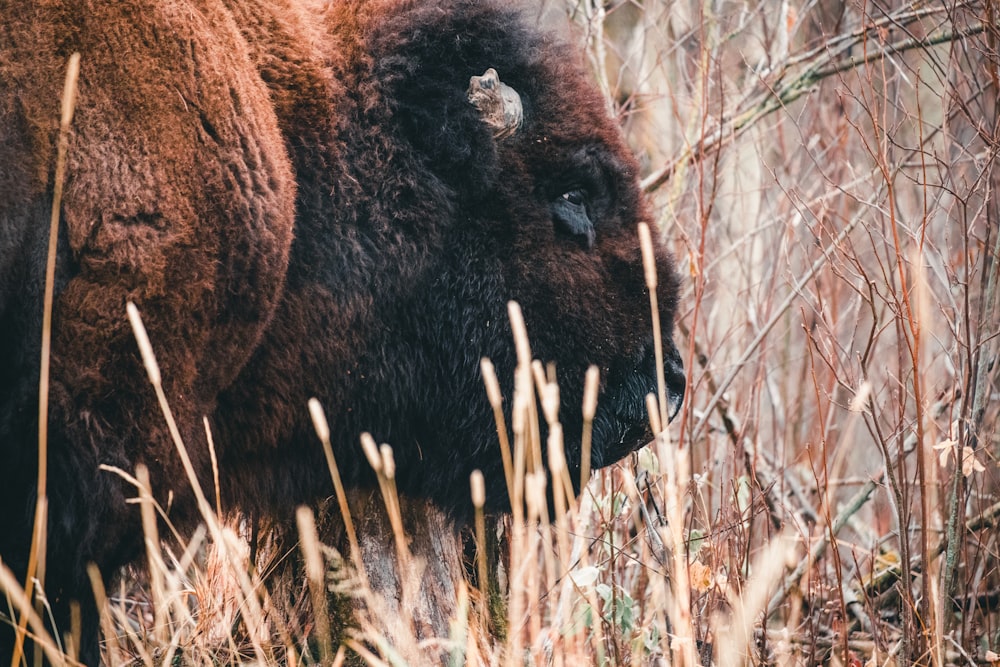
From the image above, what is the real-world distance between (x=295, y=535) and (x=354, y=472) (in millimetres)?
466

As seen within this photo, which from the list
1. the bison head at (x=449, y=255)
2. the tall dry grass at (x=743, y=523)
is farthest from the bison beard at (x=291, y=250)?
the tall dry grass at (x=743, y=523)

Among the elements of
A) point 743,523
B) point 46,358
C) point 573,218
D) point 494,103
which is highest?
point 494,103

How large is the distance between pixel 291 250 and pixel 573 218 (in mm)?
925

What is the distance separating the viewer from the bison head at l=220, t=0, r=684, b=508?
3037 mm

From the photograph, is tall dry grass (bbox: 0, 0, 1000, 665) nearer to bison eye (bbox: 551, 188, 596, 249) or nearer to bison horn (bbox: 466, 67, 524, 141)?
bison eye (bbox: 551, 188, 596, 249)

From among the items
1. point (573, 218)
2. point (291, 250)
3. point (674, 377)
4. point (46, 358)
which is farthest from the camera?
point (674, 377)

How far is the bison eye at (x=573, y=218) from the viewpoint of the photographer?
3301mm

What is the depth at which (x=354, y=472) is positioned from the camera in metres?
3.29

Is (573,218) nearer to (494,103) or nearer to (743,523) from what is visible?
(494,103)

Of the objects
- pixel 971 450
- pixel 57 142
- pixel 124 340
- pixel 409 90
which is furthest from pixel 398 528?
pixel 971 450

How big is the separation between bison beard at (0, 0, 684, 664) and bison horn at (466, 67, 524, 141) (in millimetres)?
37

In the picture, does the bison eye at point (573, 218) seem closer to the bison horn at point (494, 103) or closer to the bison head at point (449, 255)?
the bison head at point (449, 255)

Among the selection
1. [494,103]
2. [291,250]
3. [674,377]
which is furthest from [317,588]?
[494,103]

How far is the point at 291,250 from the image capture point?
9.73ft
